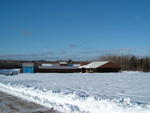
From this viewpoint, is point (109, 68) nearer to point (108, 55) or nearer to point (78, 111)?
point (108, 55)

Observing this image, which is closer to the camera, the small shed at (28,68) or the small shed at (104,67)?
the small shed at (28,68)

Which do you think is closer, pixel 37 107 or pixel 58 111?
pixel 58 111

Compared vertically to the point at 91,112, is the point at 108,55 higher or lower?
higher

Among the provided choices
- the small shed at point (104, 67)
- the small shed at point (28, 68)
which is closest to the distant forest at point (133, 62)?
the small shed at point (104, 67)

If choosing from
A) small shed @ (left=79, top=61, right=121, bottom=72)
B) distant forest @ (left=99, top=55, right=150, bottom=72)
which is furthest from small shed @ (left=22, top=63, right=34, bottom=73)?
distant forest @ (left=99, top=55, right=150, bottom=72)

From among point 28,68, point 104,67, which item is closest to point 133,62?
point 104,67

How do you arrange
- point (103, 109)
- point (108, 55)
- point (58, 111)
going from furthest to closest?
1. point (108, 55)
2. point (58, 111)
3. point (103, 109)

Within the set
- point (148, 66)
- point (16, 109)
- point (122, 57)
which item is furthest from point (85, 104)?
point (122, 57)

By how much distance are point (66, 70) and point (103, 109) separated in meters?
61.8

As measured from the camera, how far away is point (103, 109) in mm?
7848

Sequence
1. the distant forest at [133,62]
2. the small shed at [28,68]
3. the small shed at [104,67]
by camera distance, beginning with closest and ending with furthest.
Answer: the small shed at [28,68] → the small shed at [104,67] → the distant forest at [133,62]

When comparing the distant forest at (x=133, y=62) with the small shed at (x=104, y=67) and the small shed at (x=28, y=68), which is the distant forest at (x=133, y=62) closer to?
the small shed at (x=104, y=67)

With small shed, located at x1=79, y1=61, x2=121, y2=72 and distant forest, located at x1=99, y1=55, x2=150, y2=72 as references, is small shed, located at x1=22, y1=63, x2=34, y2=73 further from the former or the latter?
distant forest, located at x1=99, y1=55, x2=150, y2=72

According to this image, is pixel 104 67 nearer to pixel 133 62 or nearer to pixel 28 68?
pixel 28 68
